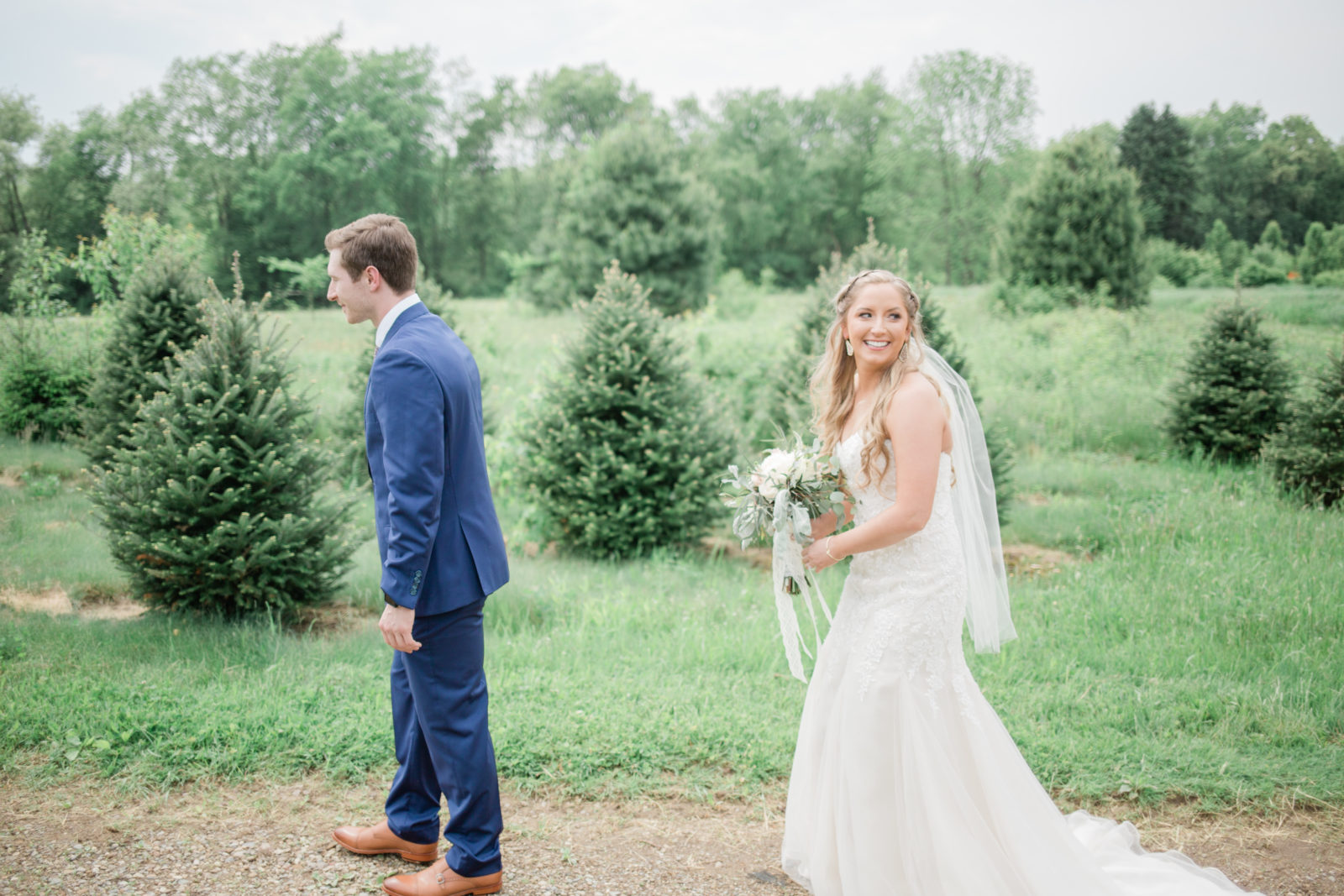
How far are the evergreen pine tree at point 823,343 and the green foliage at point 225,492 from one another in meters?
4.33

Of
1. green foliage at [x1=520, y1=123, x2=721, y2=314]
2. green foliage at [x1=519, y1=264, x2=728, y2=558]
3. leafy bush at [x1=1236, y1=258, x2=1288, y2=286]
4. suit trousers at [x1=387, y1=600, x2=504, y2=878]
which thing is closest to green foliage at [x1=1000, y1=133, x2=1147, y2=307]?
leafy bush at [x1=1236, y1=258, x2=1288, y2=286]

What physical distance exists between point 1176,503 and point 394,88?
35698 mm

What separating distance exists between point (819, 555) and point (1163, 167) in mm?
26267

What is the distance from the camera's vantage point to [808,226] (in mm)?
50000

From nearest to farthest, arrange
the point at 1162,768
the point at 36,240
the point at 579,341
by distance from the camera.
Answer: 1. the point at 1162,768
2. the point at 579,341
3. the point at 36,240

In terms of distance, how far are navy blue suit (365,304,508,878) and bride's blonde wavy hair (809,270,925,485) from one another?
A: 4.70ft

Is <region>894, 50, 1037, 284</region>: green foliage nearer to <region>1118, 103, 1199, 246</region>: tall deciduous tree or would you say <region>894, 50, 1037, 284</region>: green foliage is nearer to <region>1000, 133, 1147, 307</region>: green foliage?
<region>1118, 103, 1199, 246</region>: tall deciduous tree

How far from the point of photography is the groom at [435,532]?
119 inches

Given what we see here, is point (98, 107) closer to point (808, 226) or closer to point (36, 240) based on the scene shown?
point (36, 240)

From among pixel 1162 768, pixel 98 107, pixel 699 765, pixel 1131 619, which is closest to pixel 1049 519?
pixel 1131 619

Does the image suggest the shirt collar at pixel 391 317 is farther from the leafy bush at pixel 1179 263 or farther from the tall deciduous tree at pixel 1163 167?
the tall deciduous tree at pixel 1163 167

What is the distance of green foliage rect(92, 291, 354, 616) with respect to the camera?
19.4ft

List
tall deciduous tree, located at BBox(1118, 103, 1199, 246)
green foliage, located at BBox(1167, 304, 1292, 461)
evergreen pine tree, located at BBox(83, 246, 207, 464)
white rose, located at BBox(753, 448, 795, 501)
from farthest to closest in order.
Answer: tall deciduous tree, located at BBox(1118, 103, 1199, 246), green foliage, located at BBox(1167, 304, 1292, 461), evergreen pine tree, located at BBox(83, 246, 207, 464), white rose, located at BBox(753, 448, 795, 501)

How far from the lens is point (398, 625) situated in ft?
9.88
